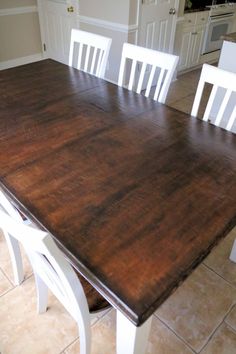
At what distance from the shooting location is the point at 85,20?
136 inches

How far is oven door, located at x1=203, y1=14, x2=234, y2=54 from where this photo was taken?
418 cm

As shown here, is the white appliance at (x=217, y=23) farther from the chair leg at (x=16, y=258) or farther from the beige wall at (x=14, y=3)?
the chair leg at (x=16, y=258)

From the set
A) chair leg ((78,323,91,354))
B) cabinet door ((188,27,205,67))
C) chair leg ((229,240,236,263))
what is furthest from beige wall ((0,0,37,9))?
chair leg ((78,323,91,354))

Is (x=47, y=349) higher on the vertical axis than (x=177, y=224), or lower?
lower

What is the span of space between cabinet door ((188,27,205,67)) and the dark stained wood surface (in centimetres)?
303

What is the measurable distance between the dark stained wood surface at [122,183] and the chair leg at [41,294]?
47 centimetres

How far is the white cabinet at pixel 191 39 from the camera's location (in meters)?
3.86

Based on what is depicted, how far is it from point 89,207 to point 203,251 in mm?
378

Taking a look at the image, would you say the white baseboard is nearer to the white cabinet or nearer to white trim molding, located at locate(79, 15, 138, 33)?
white trim molding, located at locate(79, 15, 138, 33)

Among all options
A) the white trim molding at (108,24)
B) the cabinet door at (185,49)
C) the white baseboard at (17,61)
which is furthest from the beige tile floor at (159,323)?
the white baseboard at (17,61)

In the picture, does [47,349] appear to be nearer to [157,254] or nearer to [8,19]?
[157,254]

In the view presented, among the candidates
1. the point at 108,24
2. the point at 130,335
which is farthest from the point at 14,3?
the point at 130,335

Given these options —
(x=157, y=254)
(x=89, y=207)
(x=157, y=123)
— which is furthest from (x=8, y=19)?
(x=157, y=254)

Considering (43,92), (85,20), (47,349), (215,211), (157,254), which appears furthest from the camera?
(85,20)
